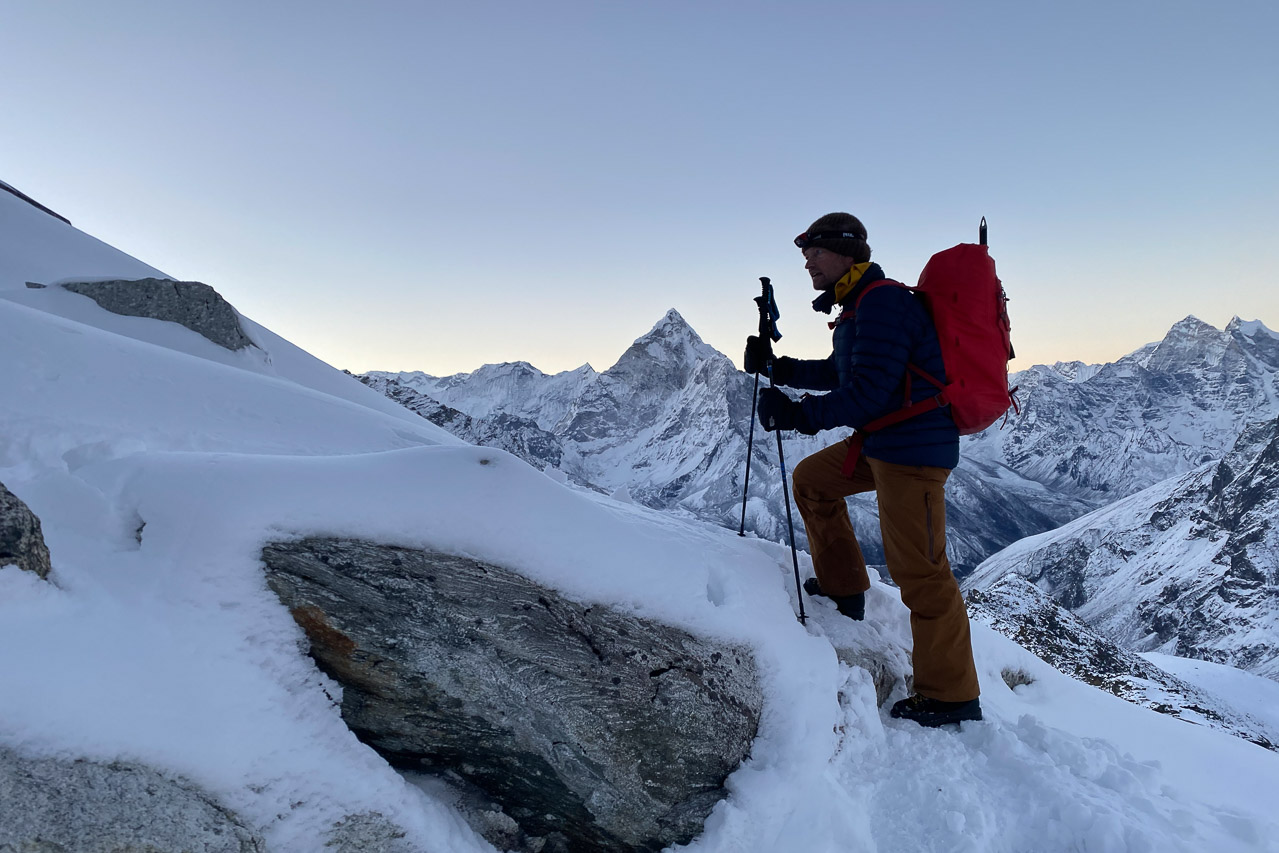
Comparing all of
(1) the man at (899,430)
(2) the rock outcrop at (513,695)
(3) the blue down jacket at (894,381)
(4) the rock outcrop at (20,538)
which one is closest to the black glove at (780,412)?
(1) the man at (899,430)

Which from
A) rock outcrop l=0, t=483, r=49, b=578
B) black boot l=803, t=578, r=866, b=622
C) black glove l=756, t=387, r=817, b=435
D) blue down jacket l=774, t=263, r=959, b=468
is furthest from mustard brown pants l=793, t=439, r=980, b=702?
rock outcrop l=0, t=483, r=49, b=578

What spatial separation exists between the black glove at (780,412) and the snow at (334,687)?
136 centimetres

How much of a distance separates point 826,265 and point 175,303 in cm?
1752

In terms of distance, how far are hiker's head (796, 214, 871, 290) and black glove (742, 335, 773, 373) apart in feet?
2.75

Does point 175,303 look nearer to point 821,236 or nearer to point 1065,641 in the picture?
point 821,236

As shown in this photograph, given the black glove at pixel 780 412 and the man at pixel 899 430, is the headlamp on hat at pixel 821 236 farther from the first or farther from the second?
the black glove at pixel 780 412

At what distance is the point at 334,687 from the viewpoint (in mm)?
4215

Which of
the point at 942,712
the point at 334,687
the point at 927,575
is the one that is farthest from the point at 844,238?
the point at 334,687

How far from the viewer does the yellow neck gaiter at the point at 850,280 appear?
18.1 ft

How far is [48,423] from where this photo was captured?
550 centimetres

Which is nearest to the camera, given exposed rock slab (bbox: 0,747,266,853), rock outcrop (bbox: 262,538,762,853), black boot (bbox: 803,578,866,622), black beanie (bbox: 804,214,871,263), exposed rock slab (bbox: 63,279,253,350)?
exposed rock slab (bbox: 0,747,266,853)

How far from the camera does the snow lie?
11.5ft

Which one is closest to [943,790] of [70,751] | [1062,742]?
[1062,742]

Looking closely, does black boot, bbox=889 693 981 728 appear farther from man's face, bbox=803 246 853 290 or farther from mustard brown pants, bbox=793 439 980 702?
man's face, bbox=803 246 853 290
